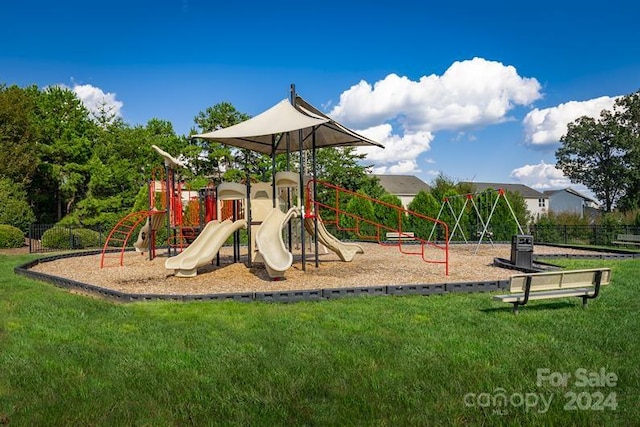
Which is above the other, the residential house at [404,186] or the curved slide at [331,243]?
the residential house at [404,186]

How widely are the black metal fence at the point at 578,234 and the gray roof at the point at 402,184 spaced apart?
3089 cm

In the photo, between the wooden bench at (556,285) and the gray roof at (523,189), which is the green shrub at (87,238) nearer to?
the wooden bench at (556,285)

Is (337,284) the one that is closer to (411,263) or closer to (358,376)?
(411,263)

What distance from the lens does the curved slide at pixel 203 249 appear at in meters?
10.1

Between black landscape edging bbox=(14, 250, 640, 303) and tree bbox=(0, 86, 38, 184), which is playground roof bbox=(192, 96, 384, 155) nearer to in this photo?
black landscape edging bbox=(14, 250, 640, 303)

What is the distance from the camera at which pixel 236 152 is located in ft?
105

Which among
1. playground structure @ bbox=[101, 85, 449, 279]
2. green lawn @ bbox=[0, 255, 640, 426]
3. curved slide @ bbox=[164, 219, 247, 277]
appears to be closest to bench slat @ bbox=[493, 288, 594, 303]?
green lawn @ bbox=[0, 255, 640, 426]

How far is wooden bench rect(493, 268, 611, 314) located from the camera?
6.39 meters

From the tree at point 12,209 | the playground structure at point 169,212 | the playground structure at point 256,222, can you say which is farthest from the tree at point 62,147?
the playground structure at point 256,222

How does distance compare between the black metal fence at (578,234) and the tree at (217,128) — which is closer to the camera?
the black metal fence at (578,234)

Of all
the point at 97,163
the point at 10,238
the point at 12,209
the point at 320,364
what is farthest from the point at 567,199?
the point at 320,364

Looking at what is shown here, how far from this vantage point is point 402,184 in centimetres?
5750

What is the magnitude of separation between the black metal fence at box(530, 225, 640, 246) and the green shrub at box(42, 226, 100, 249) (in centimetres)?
1995

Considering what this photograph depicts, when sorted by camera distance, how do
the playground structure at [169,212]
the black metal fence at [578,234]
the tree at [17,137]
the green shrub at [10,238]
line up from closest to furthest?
the playground structure at [169,212], the green shrub at [10,238], the black metal fence at [578,234], the tree at [17,137]
